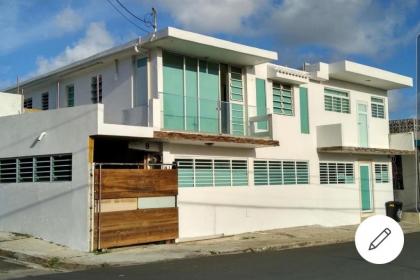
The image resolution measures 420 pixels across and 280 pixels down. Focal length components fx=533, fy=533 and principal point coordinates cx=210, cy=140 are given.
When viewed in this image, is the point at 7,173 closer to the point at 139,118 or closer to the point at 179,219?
the point at 139,118

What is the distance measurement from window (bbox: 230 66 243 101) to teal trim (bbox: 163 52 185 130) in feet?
7.63

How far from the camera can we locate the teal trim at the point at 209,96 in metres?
17.7

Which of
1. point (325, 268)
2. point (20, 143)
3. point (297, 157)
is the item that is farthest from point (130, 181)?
point (297, 157)

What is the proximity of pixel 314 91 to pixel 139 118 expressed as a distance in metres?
8.88

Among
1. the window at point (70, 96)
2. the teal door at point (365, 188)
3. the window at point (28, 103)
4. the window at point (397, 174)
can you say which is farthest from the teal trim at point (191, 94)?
the window at point (397, 174)

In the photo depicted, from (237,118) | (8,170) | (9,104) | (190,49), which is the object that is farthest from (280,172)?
(9,104)

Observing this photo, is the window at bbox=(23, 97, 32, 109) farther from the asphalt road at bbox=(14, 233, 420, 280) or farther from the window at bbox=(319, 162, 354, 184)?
the asphalt road at bbox=(14, 233, 420, 280)

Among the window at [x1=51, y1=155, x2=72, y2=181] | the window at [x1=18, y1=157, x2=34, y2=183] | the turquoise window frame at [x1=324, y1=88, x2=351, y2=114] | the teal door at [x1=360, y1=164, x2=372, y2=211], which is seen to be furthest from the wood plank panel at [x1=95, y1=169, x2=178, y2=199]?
the teal door at [x1=360, y1=164, x2=372, y2=211]

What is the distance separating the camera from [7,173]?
656 inches

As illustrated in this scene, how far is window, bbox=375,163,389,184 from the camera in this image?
25.9 meters

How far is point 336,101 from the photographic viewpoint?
24.0 metres

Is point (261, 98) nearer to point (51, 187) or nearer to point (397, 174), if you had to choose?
point (51, 187)

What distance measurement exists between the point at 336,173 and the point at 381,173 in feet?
13.2

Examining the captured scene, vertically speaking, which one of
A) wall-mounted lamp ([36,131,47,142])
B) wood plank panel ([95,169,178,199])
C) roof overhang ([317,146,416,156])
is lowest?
wood plank panel ([95,169,178,199])
